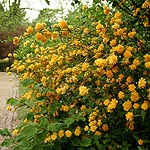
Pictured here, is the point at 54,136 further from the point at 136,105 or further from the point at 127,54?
the point at 127,54

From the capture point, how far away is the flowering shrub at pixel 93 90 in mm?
2416

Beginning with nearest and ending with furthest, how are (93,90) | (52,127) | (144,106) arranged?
1. (144,106)
2. (52,127)
3. (93,90)

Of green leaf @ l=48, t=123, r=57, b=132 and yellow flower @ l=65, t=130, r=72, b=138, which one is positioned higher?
green leaf @ l=48, t=123, r=57, b=132

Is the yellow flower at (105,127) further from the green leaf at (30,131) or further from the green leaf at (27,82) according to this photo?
the green leaf at (27,82)

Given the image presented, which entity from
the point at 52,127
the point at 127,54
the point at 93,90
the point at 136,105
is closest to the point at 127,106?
the point at 136,105

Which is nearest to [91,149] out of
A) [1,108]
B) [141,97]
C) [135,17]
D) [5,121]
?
[141,97]

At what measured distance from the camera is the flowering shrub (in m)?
2.42

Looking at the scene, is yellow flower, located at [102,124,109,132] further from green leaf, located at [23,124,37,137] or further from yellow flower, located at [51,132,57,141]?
green leaf, located at [23,124,37,137]

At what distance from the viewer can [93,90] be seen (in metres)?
2.74

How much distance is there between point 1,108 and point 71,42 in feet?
14.5

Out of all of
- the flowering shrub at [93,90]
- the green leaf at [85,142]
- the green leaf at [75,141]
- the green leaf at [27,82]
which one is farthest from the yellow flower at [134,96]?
the green leaf at [27,82]

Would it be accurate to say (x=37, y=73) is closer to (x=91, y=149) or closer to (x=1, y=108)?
(x=91, y=149)

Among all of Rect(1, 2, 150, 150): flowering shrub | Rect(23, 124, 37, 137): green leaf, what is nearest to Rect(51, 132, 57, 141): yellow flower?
Rect(1, 2, 150, 150): flowering shrub

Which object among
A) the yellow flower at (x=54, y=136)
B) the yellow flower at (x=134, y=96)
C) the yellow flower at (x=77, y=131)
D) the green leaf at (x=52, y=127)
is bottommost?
the yellow flower at (x=54, y=136)
